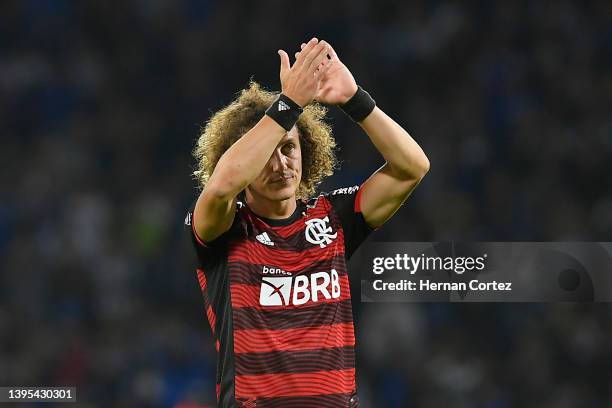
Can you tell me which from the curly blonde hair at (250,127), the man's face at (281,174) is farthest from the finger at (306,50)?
the curly blonde hair at (250,127)

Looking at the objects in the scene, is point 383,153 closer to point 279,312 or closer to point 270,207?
point 270,207

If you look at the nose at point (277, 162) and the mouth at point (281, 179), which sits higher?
the nose at point (277, 162)

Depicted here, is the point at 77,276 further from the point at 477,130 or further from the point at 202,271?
the point at 202,271

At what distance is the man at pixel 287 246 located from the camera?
2207 millimetres

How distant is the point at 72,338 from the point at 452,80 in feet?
9.63

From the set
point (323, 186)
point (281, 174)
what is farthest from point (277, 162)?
point (323, 186)

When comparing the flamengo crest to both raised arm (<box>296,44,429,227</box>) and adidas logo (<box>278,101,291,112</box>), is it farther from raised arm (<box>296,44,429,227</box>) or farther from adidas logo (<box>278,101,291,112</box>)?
adidas logo (<box>278,101,291,112</box>)

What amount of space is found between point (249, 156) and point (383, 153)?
1.30 ft

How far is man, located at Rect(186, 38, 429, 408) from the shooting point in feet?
7.24

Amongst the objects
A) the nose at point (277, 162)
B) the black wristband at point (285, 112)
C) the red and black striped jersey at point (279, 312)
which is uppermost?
the black wristband at point (285, 112)

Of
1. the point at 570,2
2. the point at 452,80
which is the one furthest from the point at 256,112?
the point at 570,2

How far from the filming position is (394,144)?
2.39 meters

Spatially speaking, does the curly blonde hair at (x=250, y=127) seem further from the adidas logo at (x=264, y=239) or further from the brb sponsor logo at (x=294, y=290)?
the brb sponsor logo at (x=294, y=290)

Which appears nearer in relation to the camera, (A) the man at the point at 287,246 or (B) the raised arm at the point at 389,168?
(A) the man at the point at 287,246
